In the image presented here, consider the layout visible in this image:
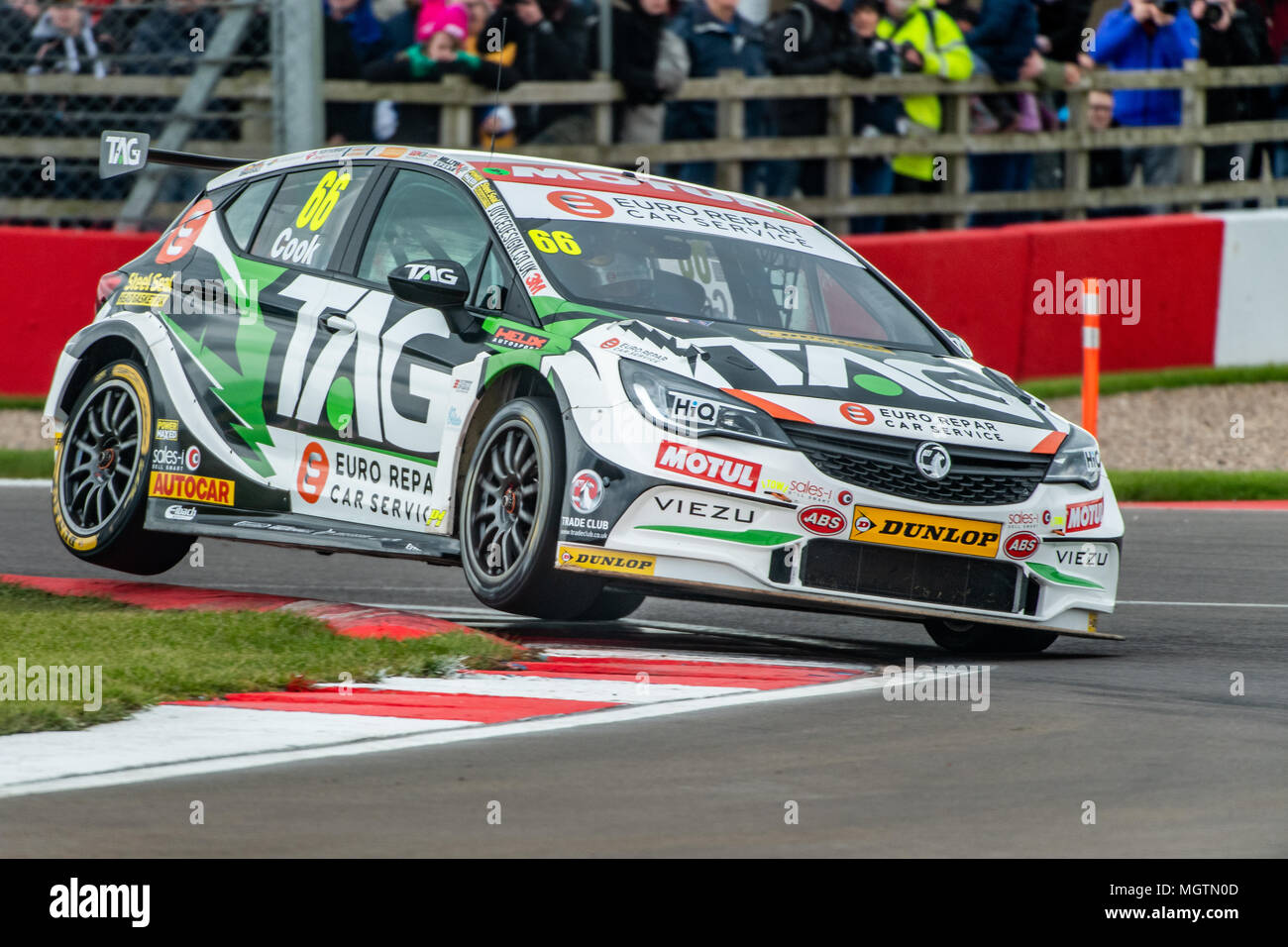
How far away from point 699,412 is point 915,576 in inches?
36.5

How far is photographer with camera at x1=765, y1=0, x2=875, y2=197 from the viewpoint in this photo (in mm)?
16875

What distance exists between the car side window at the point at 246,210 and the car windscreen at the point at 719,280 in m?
1.62

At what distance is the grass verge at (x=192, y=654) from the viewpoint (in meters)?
6.67

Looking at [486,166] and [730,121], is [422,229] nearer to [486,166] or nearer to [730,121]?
[486,166]

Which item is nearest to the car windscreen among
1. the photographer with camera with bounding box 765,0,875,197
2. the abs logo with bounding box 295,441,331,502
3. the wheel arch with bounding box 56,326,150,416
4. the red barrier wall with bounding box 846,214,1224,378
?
the abs logo with bounding box 295,441,331,502

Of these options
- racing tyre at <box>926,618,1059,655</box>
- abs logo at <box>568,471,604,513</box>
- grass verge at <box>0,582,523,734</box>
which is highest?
abs logo at <box>568,471,604,513</box>

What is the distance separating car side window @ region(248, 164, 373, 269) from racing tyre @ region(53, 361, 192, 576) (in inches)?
31.2

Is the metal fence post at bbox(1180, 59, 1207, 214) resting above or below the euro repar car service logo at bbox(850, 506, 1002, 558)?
above

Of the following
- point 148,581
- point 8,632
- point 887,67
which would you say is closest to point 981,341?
point 887,67

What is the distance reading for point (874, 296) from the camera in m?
9.25

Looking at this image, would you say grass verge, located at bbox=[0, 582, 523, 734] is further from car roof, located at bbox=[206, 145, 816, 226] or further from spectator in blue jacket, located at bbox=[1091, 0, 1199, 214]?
spectator in blue jacket, located at bbox=[1091, 0, 1199, 214]

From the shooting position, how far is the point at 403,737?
6371 mm

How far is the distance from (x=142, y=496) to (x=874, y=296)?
9.90ft

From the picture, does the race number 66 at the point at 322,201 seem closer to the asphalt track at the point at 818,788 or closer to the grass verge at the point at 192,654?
the grass verge at the point at 192,654
